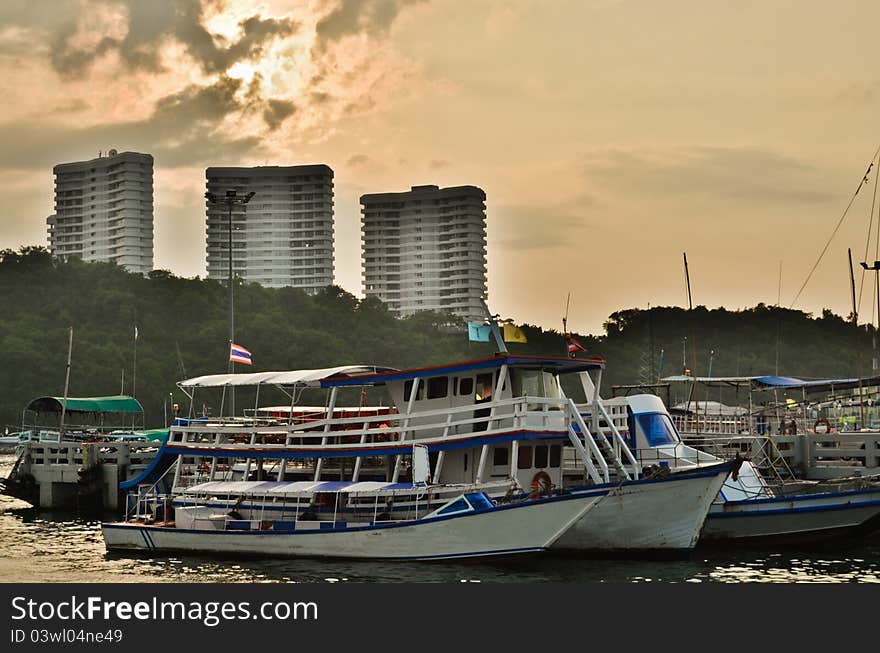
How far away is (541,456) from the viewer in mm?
31328

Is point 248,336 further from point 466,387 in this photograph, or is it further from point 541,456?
point 541,456

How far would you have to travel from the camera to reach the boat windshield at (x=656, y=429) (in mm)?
36094

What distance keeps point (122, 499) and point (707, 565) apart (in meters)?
26.5

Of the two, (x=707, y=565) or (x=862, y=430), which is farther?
(x=862, y=430)

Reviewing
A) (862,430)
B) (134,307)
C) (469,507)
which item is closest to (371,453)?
(469,507)

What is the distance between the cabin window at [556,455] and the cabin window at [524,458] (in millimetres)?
795

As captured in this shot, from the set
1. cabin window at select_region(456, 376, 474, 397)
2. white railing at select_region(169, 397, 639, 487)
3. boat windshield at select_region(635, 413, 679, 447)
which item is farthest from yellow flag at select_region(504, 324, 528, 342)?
boat windshield at select_region(635, 413, 679, 447)

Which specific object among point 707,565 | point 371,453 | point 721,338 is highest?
point 721,338

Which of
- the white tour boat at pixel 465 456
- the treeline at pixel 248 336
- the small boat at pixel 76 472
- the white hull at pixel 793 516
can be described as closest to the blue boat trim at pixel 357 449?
the white tour boat at pixel 465 456

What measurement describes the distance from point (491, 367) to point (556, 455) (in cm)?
316

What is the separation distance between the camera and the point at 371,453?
104 feet

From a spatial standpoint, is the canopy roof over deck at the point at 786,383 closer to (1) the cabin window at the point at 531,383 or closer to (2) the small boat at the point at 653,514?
(1) the cabin window at the point at 531,383

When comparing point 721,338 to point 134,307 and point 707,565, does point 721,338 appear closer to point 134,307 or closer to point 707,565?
point 134,307

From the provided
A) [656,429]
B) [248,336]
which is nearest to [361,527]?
[656,429]
